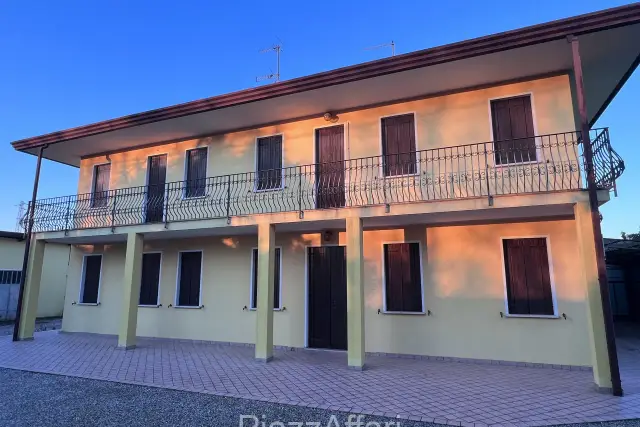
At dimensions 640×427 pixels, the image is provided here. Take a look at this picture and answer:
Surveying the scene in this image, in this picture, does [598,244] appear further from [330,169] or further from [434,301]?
[330,169]

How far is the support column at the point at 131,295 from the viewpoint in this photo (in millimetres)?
9586

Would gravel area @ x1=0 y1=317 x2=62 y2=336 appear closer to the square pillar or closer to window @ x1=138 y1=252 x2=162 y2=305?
window @ x1=138 y1=252 x2=162 y2=305

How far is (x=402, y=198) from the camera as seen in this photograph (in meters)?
8.49

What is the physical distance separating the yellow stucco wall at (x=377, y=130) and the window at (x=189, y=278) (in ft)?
7.98

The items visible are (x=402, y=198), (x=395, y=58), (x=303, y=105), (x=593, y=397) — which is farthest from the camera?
(x=303, y=105)

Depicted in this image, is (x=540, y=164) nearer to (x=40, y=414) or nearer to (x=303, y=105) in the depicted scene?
(x=303, y=105)

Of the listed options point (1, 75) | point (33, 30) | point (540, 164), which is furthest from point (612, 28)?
point (1, 75)

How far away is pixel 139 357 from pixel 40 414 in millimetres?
3650

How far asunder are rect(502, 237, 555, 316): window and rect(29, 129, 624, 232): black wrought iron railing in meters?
1.26

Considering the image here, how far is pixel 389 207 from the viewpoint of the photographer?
7500 mm

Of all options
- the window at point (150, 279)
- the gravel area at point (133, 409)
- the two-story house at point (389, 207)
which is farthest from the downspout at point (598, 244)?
the window at point (150, 279)

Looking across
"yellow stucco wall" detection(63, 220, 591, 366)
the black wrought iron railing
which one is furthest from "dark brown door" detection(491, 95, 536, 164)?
"yellow stucco wall" detection(63, 220, 591, 366)

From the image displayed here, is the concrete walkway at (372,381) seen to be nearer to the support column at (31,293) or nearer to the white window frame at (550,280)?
the white window frame at (550,280)

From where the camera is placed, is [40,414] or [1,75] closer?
[40,414]
